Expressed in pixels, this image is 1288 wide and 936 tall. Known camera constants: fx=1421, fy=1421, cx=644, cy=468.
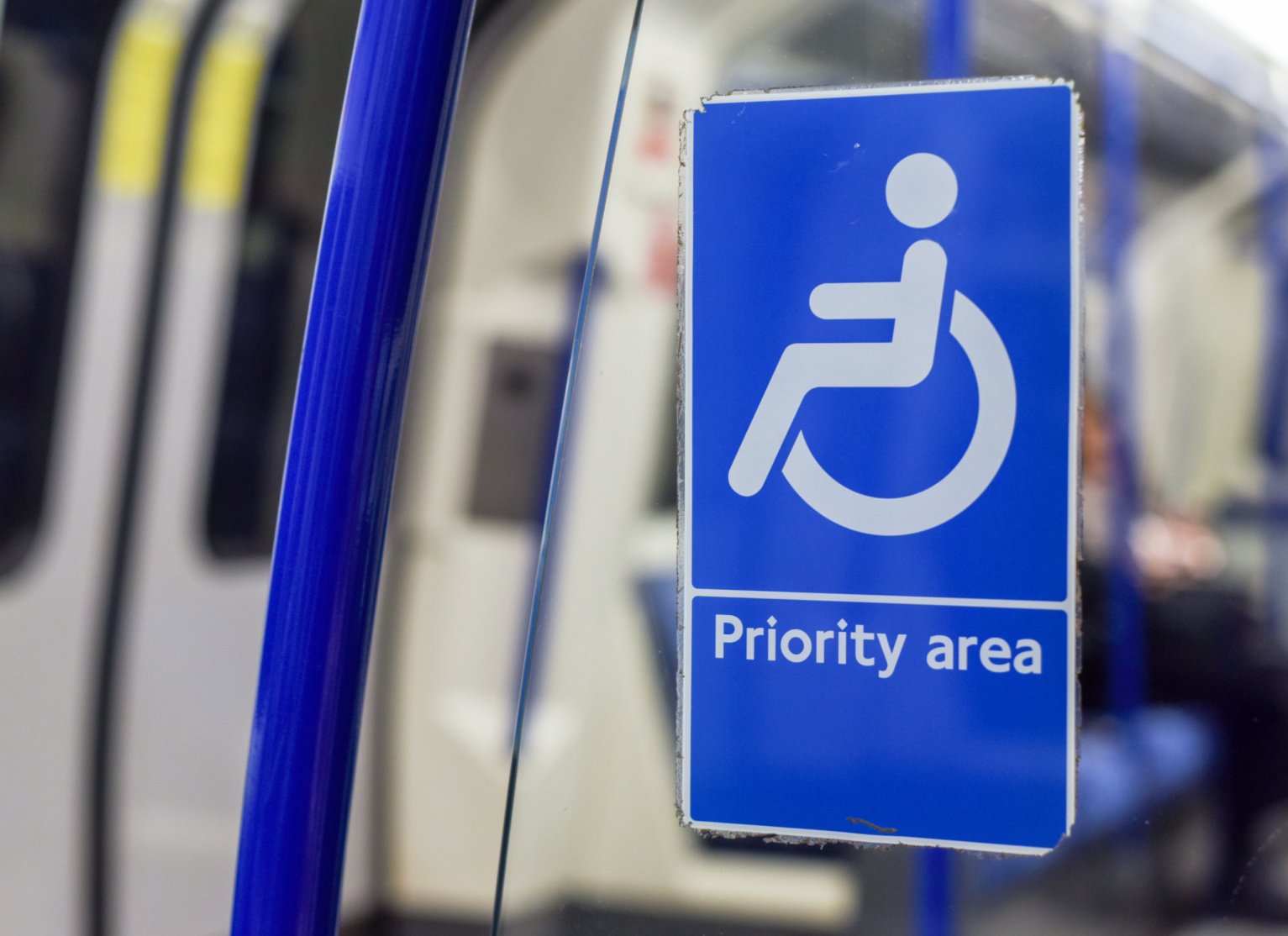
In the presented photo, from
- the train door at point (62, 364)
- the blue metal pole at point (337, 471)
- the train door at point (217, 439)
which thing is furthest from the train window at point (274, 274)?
the blue metal pole at point (337, 471)

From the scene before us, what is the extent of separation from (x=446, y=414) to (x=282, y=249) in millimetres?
510

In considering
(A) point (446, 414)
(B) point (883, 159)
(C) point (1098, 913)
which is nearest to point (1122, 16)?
(B) point (883, 159)

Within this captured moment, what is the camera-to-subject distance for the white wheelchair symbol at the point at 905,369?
0.62 m

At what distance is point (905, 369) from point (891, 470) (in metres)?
0.05

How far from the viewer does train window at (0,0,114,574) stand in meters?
2.39

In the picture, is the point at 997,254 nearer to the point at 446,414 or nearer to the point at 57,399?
the point at 57,399

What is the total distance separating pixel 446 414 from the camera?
121 inches

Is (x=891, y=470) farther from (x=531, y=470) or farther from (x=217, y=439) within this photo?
(x=531, y=470)

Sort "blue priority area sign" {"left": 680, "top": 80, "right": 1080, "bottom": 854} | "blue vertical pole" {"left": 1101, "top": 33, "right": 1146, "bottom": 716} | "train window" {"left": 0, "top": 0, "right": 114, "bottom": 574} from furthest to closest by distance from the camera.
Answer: "train window" {"left": 0, "top": 0, "right": 114, "bottom": 574} → "blue vertical pole" {"left": 1101, "top": 33, "right": 1146, "bottom": 716} → "blue priority area sign" {"left": 680, "top": 80, "right": 1080, "bottom": 854}

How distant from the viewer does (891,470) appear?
0.63 meters

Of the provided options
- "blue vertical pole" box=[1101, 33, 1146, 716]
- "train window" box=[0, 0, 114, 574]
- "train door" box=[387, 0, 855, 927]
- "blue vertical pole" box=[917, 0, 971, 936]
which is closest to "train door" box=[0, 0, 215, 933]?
"train window" box=[0, 0, 114, 574]

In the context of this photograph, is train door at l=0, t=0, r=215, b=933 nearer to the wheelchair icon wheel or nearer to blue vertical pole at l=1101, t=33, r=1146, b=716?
blue vertical pole at l=1101, t=33, r=1146, b=716

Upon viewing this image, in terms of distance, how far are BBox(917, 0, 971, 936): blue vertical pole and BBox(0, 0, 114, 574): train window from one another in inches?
82.7

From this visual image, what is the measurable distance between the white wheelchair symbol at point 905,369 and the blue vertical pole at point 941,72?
52 mm
